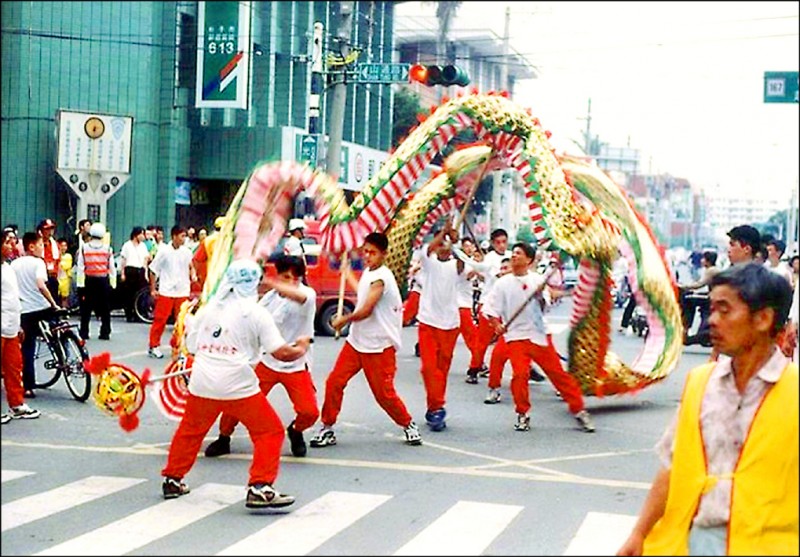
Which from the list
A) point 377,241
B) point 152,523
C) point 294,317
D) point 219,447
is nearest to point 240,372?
point 152,523

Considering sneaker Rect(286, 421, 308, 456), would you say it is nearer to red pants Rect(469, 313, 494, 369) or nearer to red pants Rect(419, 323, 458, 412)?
red pants Rect(419, 323, 458, 412)

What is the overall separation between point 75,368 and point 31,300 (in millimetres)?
746

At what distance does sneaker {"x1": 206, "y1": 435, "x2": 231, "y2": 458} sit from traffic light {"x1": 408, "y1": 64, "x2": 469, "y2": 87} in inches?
176

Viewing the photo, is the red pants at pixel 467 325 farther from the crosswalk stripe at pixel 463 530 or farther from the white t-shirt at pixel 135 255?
the crosswalk stripe at pixel 463 530

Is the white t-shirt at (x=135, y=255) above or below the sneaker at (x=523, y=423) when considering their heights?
above

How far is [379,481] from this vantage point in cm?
779

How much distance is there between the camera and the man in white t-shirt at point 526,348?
995 cm

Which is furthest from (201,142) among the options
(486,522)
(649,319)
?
(649,319)

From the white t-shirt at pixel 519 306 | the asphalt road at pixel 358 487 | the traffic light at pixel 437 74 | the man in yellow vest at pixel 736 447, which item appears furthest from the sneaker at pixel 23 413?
the man in yellow vest at pixel 736 447

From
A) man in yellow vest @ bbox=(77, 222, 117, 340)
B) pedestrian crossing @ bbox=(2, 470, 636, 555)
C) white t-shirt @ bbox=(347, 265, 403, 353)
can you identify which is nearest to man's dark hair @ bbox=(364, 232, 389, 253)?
white t-shirt @ bbox=(347, 265, 403, 353)

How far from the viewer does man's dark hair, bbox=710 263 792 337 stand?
145 inches

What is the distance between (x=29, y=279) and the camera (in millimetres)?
10773

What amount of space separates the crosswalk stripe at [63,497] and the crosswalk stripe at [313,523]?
125 cm

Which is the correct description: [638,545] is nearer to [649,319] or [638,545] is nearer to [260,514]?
[260,514]
